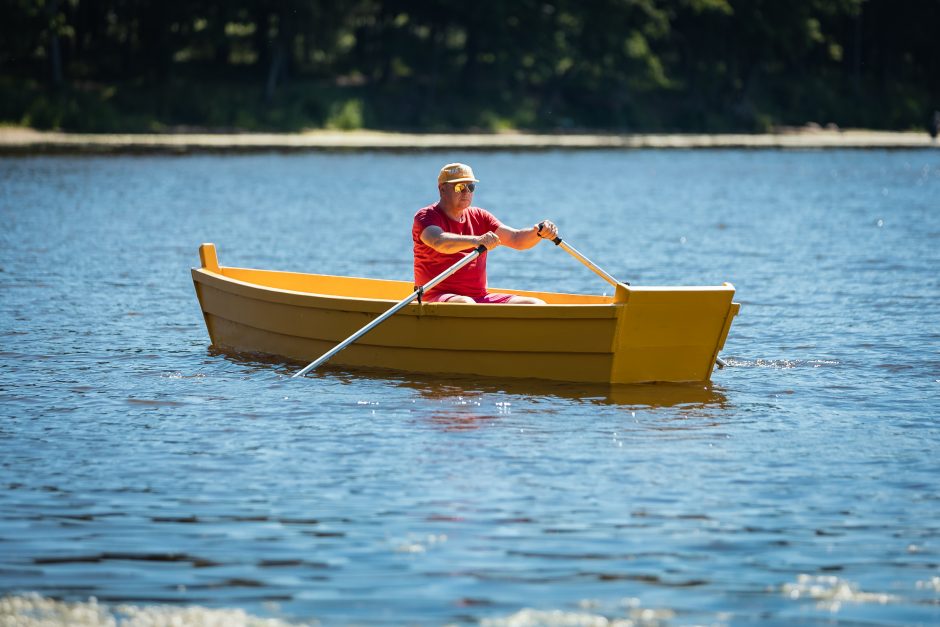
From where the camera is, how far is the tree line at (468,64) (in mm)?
61750

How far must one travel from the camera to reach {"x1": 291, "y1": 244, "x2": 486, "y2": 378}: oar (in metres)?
11.3

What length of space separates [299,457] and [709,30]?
244 ft

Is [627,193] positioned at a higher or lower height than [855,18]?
lower

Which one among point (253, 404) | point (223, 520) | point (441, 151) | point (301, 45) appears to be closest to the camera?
point (223, 520)

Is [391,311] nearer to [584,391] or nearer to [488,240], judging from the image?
[488,240]

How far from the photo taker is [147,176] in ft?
136

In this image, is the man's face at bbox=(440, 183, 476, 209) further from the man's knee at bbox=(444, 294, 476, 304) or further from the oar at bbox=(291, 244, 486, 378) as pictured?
the man's knee at bbox=(444, 294, 476, 304)

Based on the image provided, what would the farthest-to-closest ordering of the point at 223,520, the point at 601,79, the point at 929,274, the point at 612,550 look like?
the point at 601,79
the point at 929,274
the point at 223,520
the point at 612,550

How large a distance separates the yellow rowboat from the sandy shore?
132 ft

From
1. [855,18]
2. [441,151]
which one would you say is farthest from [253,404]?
[855,18]

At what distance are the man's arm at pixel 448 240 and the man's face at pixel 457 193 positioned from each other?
23 centimetres

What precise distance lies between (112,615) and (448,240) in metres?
5.47

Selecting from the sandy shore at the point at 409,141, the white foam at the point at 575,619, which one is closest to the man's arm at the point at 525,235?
the white foam at the point at 575,619

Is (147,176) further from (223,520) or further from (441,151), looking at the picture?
(223,520)
